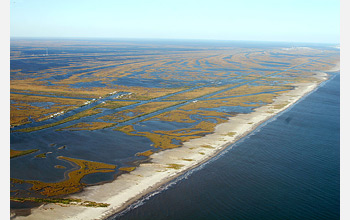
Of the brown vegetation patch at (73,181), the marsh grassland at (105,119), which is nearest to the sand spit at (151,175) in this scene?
the marsh grassland at (105,119)

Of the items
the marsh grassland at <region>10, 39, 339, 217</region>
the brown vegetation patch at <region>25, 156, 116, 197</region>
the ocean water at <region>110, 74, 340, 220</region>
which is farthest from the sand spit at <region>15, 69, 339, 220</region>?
the brown vegetation patch at <region>25, 156, 116, 197</region>

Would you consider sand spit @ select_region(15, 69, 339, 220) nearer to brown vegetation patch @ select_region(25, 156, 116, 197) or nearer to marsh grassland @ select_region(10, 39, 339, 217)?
marsh grassland @ select_region(10, 39, 339, 217)

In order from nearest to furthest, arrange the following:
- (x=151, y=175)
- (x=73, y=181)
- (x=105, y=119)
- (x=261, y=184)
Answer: (x=73, y=181), (x=261, y=184), (x=151, y=175), (x=105, y=119)

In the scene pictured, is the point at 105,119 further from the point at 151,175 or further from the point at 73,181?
the point at 151,175

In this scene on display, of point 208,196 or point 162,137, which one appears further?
point 162,137

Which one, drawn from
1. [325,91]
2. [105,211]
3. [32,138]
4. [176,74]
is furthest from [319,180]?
[176,74]

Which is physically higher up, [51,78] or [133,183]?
[51,78]

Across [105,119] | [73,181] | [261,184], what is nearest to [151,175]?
[73,181]

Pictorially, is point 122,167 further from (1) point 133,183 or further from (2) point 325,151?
(2) point 325,151
